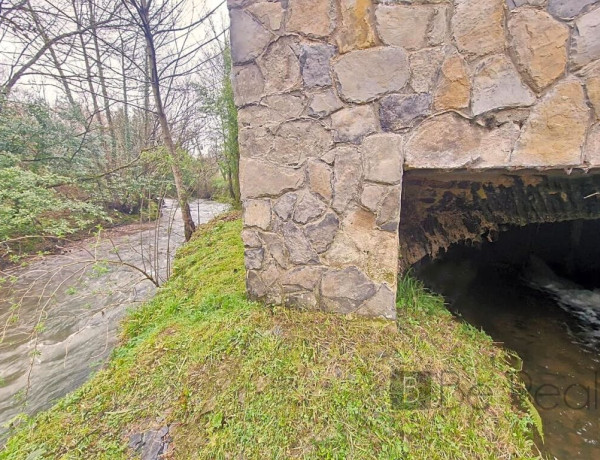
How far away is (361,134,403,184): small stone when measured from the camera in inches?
59.1

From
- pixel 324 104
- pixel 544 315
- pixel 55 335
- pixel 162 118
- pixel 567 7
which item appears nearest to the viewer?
pixel 567 7

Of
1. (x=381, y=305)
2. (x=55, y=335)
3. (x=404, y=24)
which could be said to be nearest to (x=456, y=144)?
(x=404, y=24)

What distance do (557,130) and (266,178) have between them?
1.40 m

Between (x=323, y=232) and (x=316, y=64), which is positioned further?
(x=323, y=232)

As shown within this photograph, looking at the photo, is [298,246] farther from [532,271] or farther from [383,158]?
[532,271]

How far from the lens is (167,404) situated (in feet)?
4.75

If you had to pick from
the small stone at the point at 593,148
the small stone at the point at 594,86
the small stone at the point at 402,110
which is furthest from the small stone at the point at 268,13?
the small stone at the point at 593,148

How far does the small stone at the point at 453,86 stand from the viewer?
1.37 metres

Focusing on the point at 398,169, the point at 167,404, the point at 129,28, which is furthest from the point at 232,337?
the point at 129,28

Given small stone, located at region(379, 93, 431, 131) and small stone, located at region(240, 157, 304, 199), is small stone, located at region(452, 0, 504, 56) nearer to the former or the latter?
small stone, located at region(379, 93, 431, 131)

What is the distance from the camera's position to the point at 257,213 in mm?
1780

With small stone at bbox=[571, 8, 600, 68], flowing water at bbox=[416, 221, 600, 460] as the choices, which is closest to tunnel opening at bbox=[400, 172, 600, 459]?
flowing water at bbox=[416, 221, 600, 460]

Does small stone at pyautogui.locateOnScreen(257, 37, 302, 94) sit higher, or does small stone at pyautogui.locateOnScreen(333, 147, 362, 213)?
small stone at pyautogui.locateOnScreen(257, 37, 302, 94)

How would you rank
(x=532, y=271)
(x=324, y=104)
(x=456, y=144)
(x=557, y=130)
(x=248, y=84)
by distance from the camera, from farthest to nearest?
(x=532, y=271)
(x=248, y=84)
(x=324, y=104)
(x=456, y=144)
(x=557, y=130)
